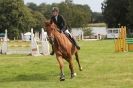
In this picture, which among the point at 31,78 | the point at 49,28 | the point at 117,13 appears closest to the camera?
the point at 49,28

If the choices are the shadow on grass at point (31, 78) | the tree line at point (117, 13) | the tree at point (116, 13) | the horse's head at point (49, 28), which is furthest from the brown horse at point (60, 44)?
the tree at point (116, 13)

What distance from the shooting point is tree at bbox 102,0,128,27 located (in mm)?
115375

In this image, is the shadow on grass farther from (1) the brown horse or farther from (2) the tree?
(2) the tree

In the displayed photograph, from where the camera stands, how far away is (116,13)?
380 feet

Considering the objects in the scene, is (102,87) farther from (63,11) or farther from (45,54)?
(63,11)

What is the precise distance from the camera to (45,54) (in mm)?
32594

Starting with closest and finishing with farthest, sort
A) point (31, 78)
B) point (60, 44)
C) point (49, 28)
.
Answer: point (49, 28) → point (60, 44) → point (31, 78)

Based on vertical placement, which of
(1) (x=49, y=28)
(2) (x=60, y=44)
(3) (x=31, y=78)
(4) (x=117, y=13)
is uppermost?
(1) (x=49, y=28)

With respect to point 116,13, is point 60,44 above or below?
above

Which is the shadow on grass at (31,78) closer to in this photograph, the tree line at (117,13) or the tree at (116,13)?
the tree line at (117,13)

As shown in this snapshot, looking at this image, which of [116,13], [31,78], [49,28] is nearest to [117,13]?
[116,13]

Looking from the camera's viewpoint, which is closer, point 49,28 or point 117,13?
point 49,28

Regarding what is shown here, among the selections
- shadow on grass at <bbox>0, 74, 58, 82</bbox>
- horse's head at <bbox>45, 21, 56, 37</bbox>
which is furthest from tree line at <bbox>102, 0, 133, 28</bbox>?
horse's head at <bbox>45, 21, 56, 37</bbox>

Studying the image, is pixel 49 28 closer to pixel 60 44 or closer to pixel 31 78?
pixel 60 44
